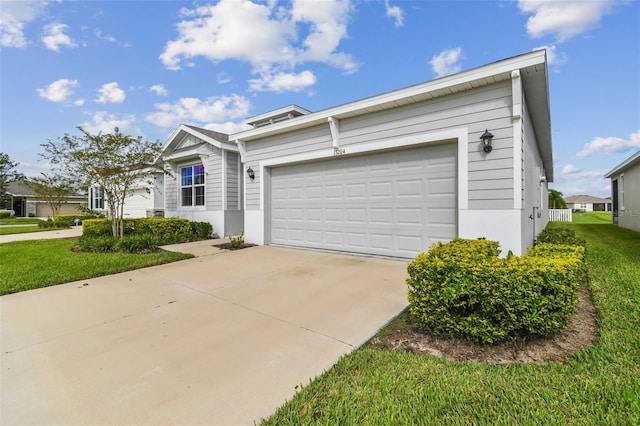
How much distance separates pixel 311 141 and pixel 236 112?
876cm

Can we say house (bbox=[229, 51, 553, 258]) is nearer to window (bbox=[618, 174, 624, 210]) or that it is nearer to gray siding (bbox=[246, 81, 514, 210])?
gray siding (bbox=[246, 81, 514, 210])

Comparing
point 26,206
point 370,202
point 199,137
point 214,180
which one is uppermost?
point 199,137

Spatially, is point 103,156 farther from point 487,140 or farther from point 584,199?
A: point 584,199

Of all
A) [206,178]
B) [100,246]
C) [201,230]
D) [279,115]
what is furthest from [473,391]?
[279,115]

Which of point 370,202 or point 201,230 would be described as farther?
point 201,230

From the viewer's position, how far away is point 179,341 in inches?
113

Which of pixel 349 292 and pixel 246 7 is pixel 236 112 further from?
pixel 349 292

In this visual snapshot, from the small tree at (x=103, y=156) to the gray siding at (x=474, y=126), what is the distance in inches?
265

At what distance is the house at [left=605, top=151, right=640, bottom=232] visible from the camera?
12.0 metres

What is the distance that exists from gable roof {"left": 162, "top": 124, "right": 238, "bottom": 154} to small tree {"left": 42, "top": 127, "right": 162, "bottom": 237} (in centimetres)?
142

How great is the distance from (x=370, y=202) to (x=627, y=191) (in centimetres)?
1476

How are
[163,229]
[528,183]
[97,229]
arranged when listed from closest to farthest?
[528,183], [163,229], [97,229]

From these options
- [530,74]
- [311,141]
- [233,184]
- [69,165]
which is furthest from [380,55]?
[69,165]

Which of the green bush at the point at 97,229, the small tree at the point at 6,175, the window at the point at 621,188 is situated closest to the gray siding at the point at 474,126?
the green bush at the point at 97,229
